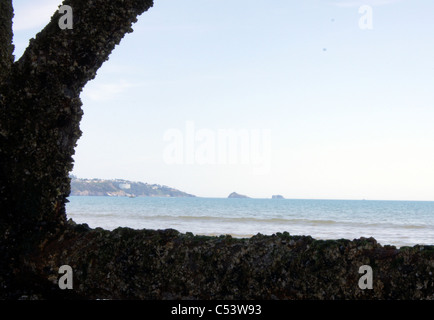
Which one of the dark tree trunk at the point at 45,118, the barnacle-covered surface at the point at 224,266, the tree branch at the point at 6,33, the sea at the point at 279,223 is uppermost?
the tree branch at the point at 6,33

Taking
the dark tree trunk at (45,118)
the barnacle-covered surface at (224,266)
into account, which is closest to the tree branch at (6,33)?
the dark tree trunk at (45,118)

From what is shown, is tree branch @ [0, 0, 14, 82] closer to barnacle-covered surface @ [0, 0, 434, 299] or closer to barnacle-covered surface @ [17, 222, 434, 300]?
barnacle-covered surface @ [0, 0, 434, 299]

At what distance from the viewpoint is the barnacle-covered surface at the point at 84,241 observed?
372cm

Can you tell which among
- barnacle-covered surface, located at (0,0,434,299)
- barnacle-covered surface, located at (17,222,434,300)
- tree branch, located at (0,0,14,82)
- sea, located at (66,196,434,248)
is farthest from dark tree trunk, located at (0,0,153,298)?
sea, located at (66,196,434,248)

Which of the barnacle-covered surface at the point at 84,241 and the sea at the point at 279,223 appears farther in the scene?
the sea at the point at 279,223

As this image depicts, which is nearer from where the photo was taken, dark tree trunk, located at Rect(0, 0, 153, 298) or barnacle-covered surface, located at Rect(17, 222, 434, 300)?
barnacle-covered surface, located at Rect(17, 222, 434, 300)

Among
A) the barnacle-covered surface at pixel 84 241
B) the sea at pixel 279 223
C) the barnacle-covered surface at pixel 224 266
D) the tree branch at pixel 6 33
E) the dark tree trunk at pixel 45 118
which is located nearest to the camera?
the barnacle-covered surface at pixel 224 266

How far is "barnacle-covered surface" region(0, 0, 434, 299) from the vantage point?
372 cm

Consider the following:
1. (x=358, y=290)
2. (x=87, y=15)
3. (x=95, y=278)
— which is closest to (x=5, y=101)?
(x=87, y=15)

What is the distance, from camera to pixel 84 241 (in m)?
4.34

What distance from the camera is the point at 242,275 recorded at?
3.80m

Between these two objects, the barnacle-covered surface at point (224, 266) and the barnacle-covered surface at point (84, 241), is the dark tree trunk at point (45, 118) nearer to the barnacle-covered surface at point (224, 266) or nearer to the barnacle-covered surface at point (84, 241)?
the barnacle-covered surface at point (84, 241)
